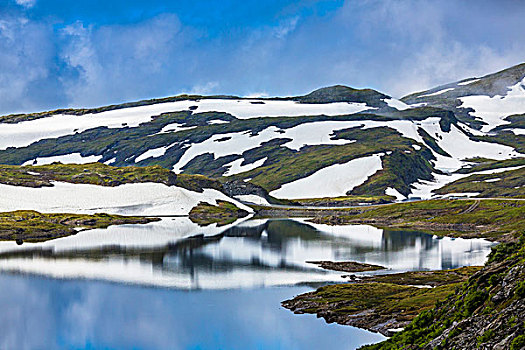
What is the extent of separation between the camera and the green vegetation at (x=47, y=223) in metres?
112

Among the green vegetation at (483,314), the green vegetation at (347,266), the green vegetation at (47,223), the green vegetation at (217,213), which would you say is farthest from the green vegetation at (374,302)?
the green vegetation at (217,213)

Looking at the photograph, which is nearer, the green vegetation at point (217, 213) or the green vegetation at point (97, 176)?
the green vegetation at point (217, 213)

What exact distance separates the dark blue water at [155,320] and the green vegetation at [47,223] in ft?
159

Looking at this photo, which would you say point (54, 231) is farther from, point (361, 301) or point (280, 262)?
point (361, 301)

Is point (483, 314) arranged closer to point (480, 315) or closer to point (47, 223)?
point (480, 315)

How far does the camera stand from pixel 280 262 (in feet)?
271

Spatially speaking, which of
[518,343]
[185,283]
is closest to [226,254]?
A: [185,283]

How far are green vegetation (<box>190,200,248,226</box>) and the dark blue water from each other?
86.4 meters

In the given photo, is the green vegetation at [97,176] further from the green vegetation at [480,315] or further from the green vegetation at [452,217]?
the green vegetation at [480,315]

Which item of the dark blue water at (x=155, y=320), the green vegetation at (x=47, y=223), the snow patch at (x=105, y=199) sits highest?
the snow patch at (x=105, y=199)

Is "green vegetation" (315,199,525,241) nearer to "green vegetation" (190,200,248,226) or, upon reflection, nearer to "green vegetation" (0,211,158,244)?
"green vegetation" (190,200,248,226)

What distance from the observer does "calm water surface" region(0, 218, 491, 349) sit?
4797cm

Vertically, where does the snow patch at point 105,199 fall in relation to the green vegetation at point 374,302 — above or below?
above

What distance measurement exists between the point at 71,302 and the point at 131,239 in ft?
163
